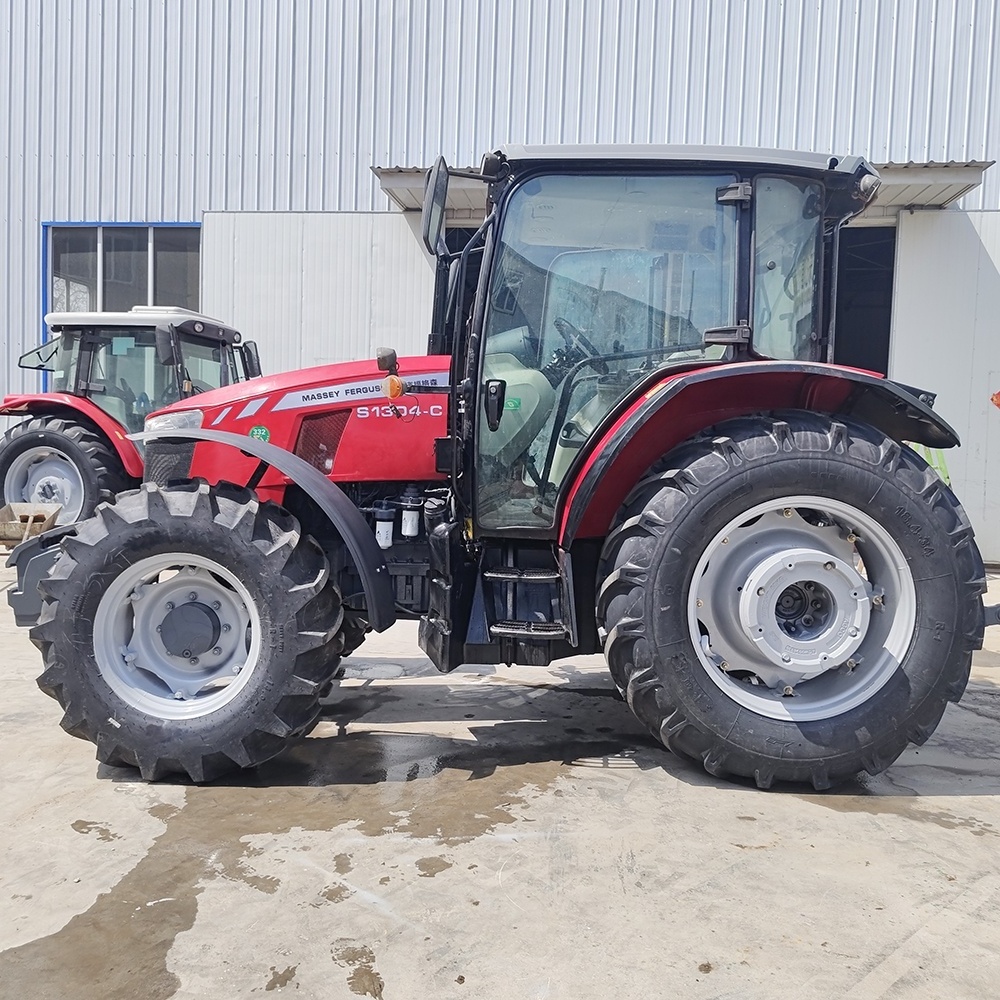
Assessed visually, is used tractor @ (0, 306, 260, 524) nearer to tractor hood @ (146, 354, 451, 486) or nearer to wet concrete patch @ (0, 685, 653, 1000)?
tractor hood @ (146, 354, 451, 486)

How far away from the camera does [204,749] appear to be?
3.02m

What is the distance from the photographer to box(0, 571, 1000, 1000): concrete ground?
1.98m

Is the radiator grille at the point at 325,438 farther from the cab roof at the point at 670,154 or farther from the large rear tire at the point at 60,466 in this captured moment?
the large rear tire at the point at 60,466

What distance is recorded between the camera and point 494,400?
3.18 meters

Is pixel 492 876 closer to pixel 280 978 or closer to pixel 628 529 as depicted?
pixel 280 978

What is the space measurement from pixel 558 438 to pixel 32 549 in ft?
7.27

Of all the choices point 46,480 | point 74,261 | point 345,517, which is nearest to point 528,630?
point 345,517

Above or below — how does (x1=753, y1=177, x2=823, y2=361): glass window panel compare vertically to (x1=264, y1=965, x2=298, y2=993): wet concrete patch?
above

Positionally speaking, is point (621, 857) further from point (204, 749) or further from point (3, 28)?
point (3, 28)

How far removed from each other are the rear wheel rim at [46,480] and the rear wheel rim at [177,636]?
5766 mm

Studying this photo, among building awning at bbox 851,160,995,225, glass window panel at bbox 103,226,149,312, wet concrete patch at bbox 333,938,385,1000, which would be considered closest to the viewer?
wet concrete patch at bbox 333,938,385,1000

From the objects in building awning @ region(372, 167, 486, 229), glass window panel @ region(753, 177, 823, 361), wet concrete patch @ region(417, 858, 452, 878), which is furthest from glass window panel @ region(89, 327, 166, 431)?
wet concrete patch @ region(417, 858, 452, 878)

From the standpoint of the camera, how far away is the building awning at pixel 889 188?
785 centimetres

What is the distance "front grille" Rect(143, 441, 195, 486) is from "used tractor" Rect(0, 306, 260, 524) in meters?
4.53
